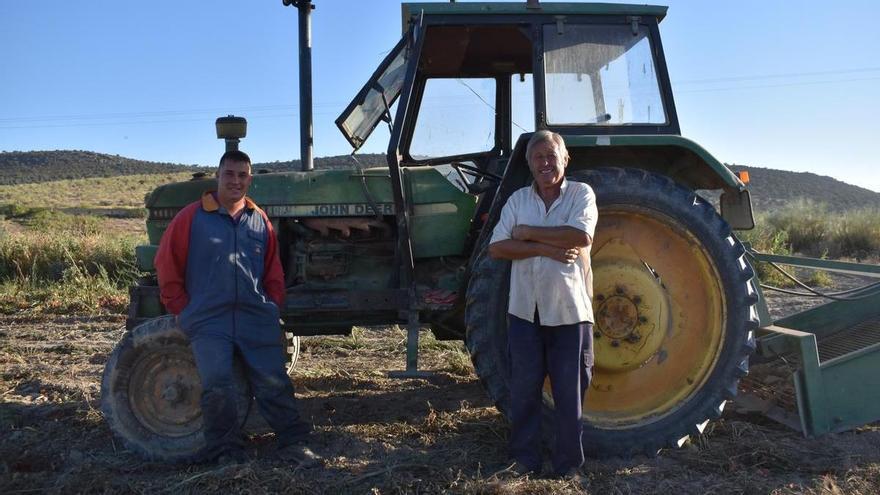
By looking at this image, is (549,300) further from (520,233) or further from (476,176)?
(476,176)

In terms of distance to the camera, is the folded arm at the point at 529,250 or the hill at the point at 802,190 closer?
the folded arm at the point at 529,250

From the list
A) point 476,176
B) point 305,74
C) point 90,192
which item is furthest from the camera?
point 90,192

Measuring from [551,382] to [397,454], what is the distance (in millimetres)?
951

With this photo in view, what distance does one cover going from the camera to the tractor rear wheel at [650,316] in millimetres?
3711

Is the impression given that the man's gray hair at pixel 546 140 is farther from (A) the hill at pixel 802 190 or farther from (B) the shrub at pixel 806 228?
(A) the hill at pixel 802 190

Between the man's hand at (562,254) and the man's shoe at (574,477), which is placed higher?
the man's hand at (562,254)

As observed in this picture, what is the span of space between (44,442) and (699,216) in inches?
151

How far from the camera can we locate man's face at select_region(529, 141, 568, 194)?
3342 millimetres

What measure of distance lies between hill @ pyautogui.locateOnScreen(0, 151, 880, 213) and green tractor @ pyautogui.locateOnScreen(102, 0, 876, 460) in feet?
89.9

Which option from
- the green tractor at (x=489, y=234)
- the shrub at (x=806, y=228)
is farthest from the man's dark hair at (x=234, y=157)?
the shrub at (x=806, y=228)

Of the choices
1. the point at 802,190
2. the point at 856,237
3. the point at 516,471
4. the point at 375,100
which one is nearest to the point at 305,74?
the point at 375,100

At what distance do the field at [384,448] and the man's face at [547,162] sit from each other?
140 cm

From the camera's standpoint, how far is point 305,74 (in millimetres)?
4602

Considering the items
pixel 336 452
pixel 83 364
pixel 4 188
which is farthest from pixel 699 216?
pixel 4 188
